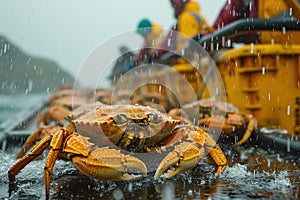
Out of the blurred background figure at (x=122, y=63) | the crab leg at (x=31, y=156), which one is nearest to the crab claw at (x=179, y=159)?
the crab leg at (x=31, y=156)


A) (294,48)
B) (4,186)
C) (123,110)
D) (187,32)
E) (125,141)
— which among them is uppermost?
(187,32)

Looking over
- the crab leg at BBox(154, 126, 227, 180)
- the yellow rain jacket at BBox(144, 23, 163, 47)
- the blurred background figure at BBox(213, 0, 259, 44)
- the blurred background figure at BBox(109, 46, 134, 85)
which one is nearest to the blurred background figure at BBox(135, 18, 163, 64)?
the yellow rain jacket at BBox(144, 23, 163, 47)

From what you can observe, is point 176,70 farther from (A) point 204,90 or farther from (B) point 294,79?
(B) point 294,79

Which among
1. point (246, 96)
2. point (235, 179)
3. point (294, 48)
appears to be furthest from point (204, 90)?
point (235, 179)

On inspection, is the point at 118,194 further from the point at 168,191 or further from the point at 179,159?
the point at 179,159

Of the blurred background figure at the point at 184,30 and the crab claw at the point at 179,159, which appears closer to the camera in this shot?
the crab claw at the point at 179,159

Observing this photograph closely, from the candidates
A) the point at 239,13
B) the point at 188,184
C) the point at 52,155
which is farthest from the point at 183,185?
the point at 239,13

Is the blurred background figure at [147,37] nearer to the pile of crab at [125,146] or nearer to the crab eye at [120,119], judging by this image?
the pile of crab at [125,146]
